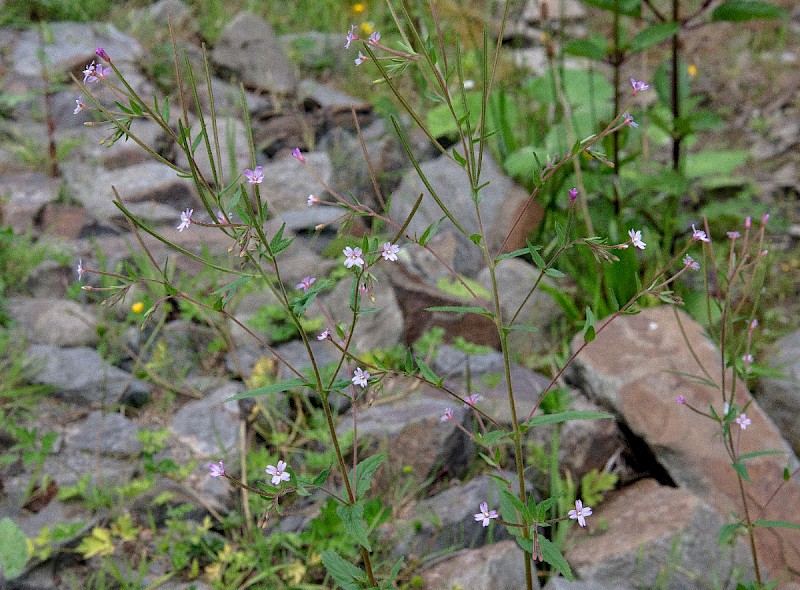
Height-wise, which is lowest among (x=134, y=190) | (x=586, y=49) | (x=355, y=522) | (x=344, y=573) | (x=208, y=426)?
(x=208, y=426)

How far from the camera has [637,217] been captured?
329 cm

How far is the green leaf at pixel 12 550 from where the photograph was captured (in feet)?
5.91

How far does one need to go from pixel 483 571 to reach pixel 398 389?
2.55 ft

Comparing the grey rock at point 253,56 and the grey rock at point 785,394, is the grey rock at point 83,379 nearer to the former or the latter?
the grey rock at point 785,394

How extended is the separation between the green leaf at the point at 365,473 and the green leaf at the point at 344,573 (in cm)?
14

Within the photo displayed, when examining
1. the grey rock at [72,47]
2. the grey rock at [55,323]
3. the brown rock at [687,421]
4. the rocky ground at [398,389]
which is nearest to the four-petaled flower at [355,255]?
the rocky ground at [398,389]

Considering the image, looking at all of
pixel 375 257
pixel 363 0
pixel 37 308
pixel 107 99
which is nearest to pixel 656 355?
pixel 375 257

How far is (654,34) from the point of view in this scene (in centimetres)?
271

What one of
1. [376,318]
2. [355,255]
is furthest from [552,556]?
[376,318]

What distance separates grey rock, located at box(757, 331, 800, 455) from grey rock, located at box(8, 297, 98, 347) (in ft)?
7.57

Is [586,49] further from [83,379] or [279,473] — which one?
[279,473]

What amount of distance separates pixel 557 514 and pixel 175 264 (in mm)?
1704

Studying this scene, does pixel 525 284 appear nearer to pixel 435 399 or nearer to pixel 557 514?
pixel 435 399

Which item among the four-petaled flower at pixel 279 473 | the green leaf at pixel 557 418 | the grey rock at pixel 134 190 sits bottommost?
the grey rock at pixel 134 190
